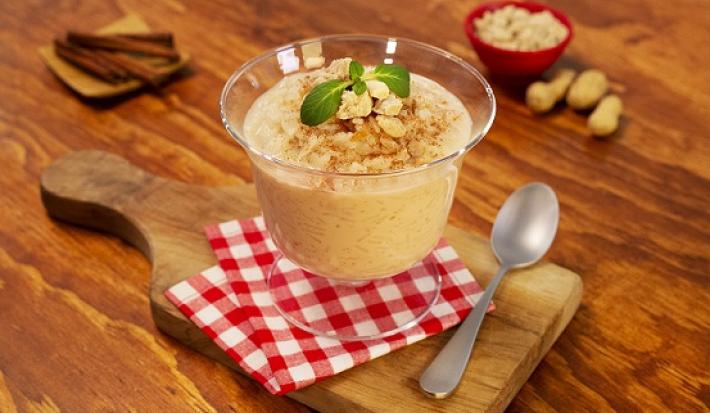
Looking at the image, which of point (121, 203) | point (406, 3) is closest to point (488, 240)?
point (121, 203)

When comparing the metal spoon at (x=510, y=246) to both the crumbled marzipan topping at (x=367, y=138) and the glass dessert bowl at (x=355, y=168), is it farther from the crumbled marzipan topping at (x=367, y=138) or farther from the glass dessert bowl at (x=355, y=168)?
the crumbled marzipan topping at (x=367, y=138)

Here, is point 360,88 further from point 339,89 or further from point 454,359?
point 454,359

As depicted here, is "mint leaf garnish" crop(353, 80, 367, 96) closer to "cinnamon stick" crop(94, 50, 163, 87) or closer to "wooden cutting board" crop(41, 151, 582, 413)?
"wooden cutting board" crop(41, 151, 582, 413)

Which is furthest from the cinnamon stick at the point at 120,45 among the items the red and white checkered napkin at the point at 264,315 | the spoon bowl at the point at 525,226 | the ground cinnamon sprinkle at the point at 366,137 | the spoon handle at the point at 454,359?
the spoon handle at the point at 454,359

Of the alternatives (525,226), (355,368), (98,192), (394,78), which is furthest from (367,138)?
(98,192)

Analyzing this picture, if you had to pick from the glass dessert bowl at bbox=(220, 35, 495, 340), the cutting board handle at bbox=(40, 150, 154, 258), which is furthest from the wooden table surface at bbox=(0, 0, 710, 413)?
the glass dessert bowl at bbox=(220, 35, 495, 340)
